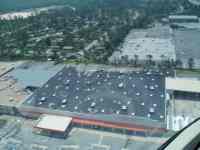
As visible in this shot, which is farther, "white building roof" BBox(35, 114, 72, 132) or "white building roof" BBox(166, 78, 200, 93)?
"white building roof" BBox(166, 78, 200, 93)

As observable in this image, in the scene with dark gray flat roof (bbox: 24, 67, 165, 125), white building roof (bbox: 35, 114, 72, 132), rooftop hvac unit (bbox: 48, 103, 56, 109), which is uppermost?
dark gray flat roof (bbox: 24, 67, 165, 125)

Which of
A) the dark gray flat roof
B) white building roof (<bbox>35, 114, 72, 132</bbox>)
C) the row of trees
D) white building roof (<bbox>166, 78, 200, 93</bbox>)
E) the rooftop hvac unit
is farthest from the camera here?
the row of trees

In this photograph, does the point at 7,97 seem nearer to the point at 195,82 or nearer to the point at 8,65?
the point at 8,65

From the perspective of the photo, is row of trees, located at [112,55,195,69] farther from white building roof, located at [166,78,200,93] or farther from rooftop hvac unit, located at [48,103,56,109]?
rooftop hvac unit, located at [48,103,56,109]

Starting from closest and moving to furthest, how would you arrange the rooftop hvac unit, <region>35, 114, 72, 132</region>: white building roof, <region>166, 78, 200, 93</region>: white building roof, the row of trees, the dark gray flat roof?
<region>35, 114, 72, 132</region>: white building roof → the dark gray flat roof → the rooftop hvac unit → <region>166, 78, 200, 93</region>: white building roof → the row of trees

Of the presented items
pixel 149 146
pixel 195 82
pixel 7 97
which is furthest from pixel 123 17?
pixel 149 146

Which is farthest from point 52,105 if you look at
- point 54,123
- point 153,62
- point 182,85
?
point 153,62

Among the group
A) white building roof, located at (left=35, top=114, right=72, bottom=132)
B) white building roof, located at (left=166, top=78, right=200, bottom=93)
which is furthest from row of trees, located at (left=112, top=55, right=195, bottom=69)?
white building roof, located at (left=35, top=114, right=72, bottom=132)
